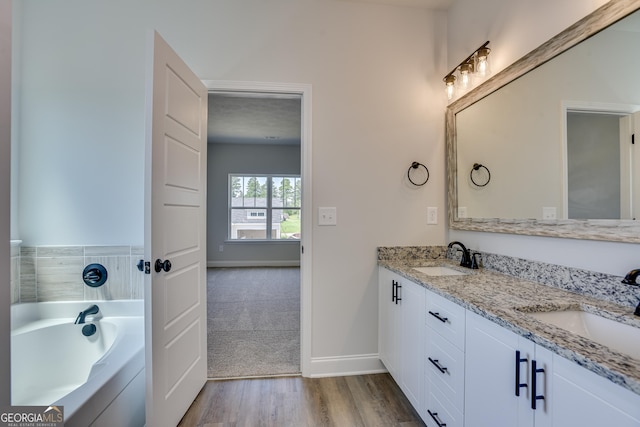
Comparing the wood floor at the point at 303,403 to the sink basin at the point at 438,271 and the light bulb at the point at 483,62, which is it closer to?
the sink basin at the point at 438,271

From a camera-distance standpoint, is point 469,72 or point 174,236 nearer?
point 174,236

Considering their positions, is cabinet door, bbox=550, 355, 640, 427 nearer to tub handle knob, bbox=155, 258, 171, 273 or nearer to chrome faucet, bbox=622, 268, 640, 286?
chrome faucet, bbox=622, 268, 640, 286

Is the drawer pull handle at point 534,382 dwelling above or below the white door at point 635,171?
below

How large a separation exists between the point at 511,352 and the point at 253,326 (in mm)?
2504

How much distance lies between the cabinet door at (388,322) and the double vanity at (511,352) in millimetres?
25

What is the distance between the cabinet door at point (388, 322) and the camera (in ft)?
5.91

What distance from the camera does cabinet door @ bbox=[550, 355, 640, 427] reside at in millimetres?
640

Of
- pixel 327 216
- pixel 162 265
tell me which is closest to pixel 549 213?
pixel 327 216

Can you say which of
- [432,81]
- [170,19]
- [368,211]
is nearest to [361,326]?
[368,211]

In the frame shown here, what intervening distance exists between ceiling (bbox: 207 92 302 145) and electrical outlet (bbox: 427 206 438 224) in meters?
1.88

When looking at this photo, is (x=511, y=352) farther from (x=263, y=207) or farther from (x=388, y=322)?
(x=263, y=207)

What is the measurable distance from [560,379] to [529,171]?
110 cm

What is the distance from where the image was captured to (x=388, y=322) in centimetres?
193

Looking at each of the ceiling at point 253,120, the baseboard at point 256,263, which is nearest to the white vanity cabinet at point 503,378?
the ceiling at point 253,120
